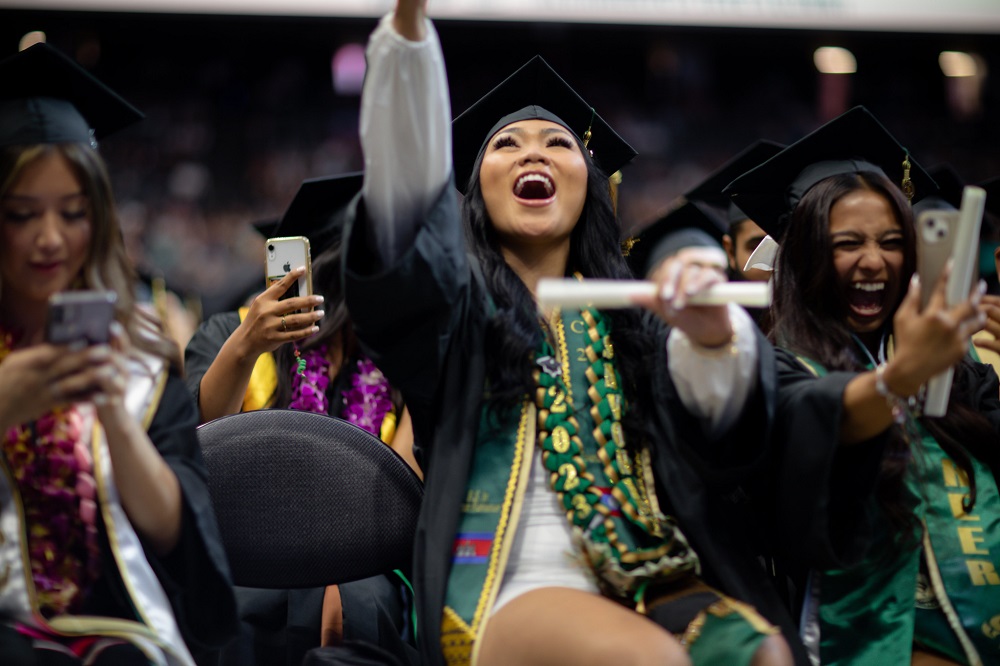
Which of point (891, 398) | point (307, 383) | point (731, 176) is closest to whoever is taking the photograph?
point (891, 398)

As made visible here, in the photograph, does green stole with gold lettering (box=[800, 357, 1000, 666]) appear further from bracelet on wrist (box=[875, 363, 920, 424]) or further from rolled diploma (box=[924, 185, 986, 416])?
rolled diploma (box=[924, 185, 986, 416])

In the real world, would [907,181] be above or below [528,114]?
below

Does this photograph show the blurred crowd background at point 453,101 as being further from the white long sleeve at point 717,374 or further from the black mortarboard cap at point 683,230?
the white long sleeve at point 717,374

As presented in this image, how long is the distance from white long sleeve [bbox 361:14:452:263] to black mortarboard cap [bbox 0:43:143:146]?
0.46 meters

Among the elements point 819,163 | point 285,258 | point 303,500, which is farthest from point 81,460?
point 819,163

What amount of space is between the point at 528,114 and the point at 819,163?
2.24 ft

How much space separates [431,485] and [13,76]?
967 mm

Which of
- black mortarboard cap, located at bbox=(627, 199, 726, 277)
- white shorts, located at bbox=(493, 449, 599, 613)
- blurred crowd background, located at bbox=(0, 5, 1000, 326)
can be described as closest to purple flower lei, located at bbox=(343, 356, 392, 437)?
white shorts, located at bbox=(493, 449, 599, 613)

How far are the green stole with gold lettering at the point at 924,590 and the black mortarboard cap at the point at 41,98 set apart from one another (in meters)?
1.44

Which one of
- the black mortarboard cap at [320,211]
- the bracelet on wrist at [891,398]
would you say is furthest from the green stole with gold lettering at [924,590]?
the black mortarboard cap at [320,211]

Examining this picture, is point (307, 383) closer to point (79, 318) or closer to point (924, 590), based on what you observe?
point (79, 318)

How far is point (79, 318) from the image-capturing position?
1449 millimetres

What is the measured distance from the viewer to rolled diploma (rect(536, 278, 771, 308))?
5.14ft

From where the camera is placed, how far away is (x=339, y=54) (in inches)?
343
